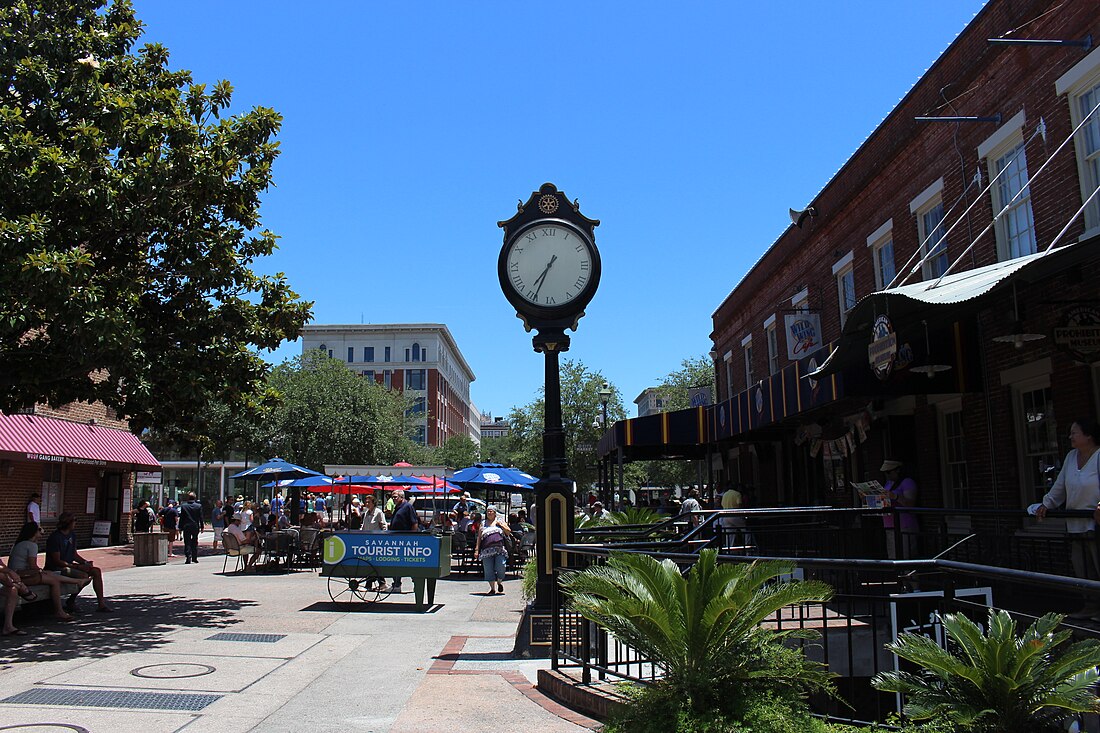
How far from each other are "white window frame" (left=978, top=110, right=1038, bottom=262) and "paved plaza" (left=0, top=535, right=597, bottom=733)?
8.39m

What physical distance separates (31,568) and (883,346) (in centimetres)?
1074

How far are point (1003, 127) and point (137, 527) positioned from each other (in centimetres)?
2819

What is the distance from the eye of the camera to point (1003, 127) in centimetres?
1212

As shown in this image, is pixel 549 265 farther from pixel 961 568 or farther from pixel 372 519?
pixel 372 519

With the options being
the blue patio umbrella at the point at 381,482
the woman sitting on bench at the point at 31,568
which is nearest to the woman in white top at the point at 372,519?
the woman sitting on bench at the point at 31,568

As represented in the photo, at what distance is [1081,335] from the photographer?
30.7 ft

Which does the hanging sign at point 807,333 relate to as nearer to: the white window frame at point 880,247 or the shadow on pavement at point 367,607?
the white window frame at point 880,247

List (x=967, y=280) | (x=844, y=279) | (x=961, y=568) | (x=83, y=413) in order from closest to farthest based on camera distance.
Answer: (x=961, y=568)
(x=967, y=280)
(x=844, y=279)
(x=83, y=413)

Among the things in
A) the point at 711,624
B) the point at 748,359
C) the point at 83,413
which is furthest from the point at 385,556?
the point at 83,413

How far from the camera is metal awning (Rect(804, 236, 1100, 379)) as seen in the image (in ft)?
26.2

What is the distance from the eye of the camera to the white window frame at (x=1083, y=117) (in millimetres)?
10172

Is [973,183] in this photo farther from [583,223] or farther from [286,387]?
[286,387]

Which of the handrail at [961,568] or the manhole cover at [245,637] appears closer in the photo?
the handrail at [961,568]

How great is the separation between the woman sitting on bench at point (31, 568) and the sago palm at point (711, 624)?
9.16 metres
